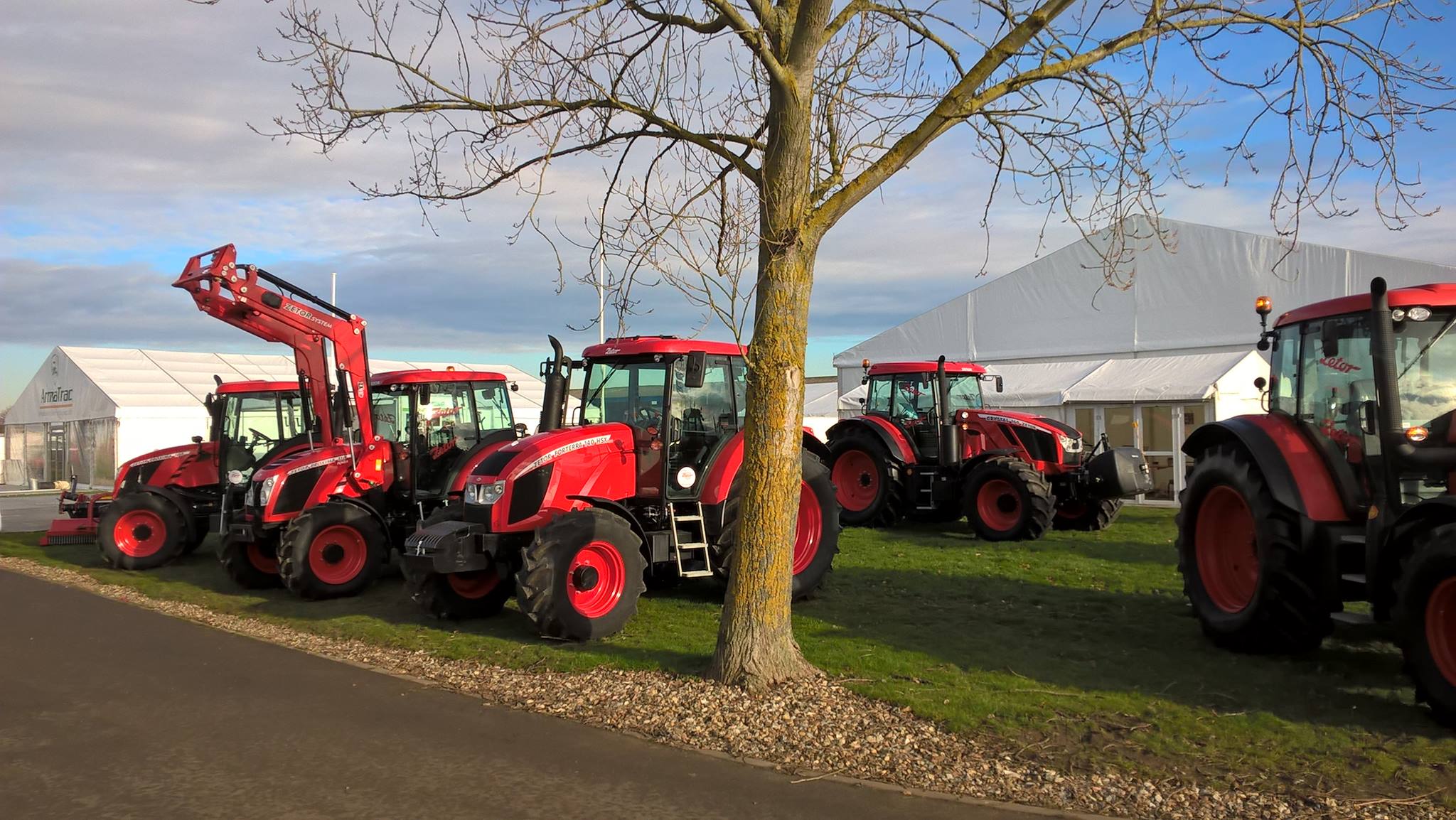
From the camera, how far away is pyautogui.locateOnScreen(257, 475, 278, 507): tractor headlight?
11945 millimetres

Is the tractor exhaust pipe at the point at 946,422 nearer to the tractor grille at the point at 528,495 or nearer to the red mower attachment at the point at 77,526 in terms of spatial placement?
the tractor grille at the point at 528,495

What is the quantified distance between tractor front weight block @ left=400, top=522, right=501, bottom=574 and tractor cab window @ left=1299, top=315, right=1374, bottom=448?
20.3 ft

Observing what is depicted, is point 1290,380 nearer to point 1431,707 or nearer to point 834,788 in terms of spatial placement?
point 1431,707

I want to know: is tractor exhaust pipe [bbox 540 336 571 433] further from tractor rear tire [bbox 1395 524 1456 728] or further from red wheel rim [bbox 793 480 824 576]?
tractor rear tire [bbox 1395 524 1456 728]

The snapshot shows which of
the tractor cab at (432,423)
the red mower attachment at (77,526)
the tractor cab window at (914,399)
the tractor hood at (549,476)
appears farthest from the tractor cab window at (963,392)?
the red mower attachment at (77,526)

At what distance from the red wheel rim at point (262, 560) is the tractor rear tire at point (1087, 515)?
404 inches

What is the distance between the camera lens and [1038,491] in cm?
1465

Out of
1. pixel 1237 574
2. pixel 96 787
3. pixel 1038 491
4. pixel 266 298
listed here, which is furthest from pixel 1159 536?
pixel 96 787

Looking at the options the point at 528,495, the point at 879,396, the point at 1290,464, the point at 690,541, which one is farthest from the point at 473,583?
the point at 879,396

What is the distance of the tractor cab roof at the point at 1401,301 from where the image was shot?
648 cm

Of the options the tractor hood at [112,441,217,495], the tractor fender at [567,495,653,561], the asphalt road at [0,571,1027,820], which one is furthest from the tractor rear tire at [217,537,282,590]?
the tractor fender at [567,495,653,561]

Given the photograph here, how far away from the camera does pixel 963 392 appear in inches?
671

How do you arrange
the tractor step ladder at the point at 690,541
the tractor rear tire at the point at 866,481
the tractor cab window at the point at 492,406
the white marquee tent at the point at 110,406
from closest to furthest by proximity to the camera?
the tractor step ladder at the point at 690,541
the tractor cab window at the point at 492,406
the tractor rear tire at the point at 866,481
the white marquee tent at the point at 110,406

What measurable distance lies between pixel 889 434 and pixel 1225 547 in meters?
8.22
